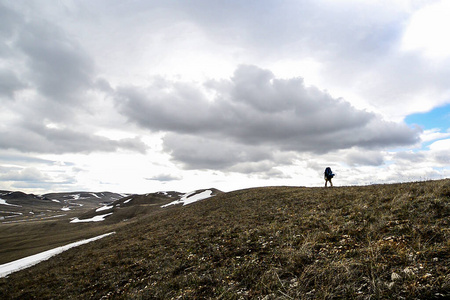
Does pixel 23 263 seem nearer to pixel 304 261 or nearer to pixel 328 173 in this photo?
pixel 304 261

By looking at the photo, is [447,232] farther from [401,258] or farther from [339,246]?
[339,246]

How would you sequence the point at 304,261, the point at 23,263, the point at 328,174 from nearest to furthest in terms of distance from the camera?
the point at 304,261
the point at 328,174
the point at 23,263

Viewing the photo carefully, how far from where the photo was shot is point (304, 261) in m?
7.91

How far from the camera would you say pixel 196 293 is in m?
8.04

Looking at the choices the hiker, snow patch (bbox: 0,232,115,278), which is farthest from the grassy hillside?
→ snow patch (bbox: 0,232,115,278)

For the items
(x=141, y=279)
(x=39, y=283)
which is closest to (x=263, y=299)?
(x=141, y=279)

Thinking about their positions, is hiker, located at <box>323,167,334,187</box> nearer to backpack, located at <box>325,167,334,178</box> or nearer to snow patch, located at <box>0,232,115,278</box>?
backpack, located at <box>325,167,334,178</box>

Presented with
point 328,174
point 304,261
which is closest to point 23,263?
point 304,261

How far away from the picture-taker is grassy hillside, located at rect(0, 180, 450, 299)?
5.81m

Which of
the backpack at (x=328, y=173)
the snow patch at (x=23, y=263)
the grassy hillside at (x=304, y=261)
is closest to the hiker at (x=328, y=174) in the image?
the backpack at (x=328, y=173)

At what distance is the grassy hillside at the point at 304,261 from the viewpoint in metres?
5.81

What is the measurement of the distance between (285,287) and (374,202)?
1031 centimetres

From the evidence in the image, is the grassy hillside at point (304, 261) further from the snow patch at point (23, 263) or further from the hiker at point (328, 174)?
the snow patch at point (23, 263)

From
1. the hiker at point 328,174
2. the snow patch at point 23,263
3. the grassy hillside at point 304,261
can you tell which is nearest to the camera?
the grassy hillside at point 304,261
